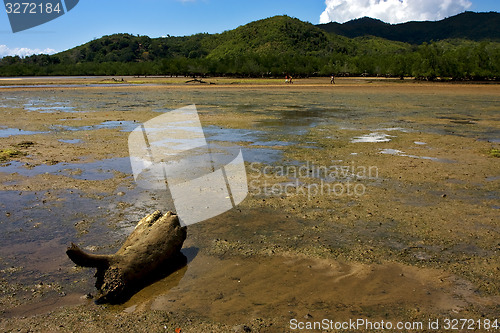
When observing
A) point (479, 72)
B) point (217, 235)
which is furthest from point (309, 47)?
point (217, 235)

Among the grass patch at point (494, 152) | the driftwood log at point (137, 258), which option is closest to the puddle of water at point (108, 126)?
the driftwood log at point (137, 258)

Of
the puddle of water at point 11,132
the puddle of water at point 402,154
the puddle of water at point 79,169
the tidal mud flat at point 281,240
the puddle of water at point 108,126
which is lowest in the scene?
the puddle of water at point 402,154

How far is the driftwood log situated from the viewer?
4250 millimetres

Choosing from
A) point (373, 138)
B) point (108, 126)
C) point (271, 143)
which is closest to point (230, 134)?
Answer: point (271, 143)

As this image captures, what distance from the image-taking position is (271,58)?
8681 centimetres

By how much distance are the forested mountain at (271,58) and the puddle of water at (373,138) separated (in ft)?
175

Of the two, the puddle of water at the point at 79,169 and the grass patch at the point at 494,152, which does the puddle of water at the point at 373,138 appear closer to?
the grass patch at the point at 494,152

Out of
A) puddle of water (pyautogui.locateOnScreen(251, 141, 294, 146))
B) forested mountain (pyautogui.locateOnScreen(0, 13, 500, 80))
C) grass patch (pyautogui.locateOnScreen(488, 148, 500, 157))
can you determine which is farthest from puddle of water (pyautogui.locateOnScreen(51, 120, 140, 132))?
forested mountain (pyautogui.locateOnScreen(0, 13, 500, 80))

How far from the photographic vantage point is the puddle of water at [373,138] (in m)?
13.7

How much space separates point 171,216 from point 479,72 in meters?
64.7

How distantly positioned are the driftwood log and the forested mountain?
212 ft

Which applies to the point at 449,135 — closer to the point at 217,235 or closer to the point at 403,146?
the point at 403,146

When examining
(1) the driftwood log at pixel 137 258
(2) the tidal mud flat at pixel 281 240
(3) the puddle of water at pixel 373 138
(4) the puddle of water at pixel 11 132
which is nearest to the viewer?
(2) the tidal mud flat at pixel 281 240

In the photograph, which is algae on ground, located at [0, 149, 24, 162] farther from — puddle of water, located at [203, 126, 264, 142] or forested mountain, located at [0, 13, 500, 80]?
forested mountain, located at [0, 13, 500, 80]
